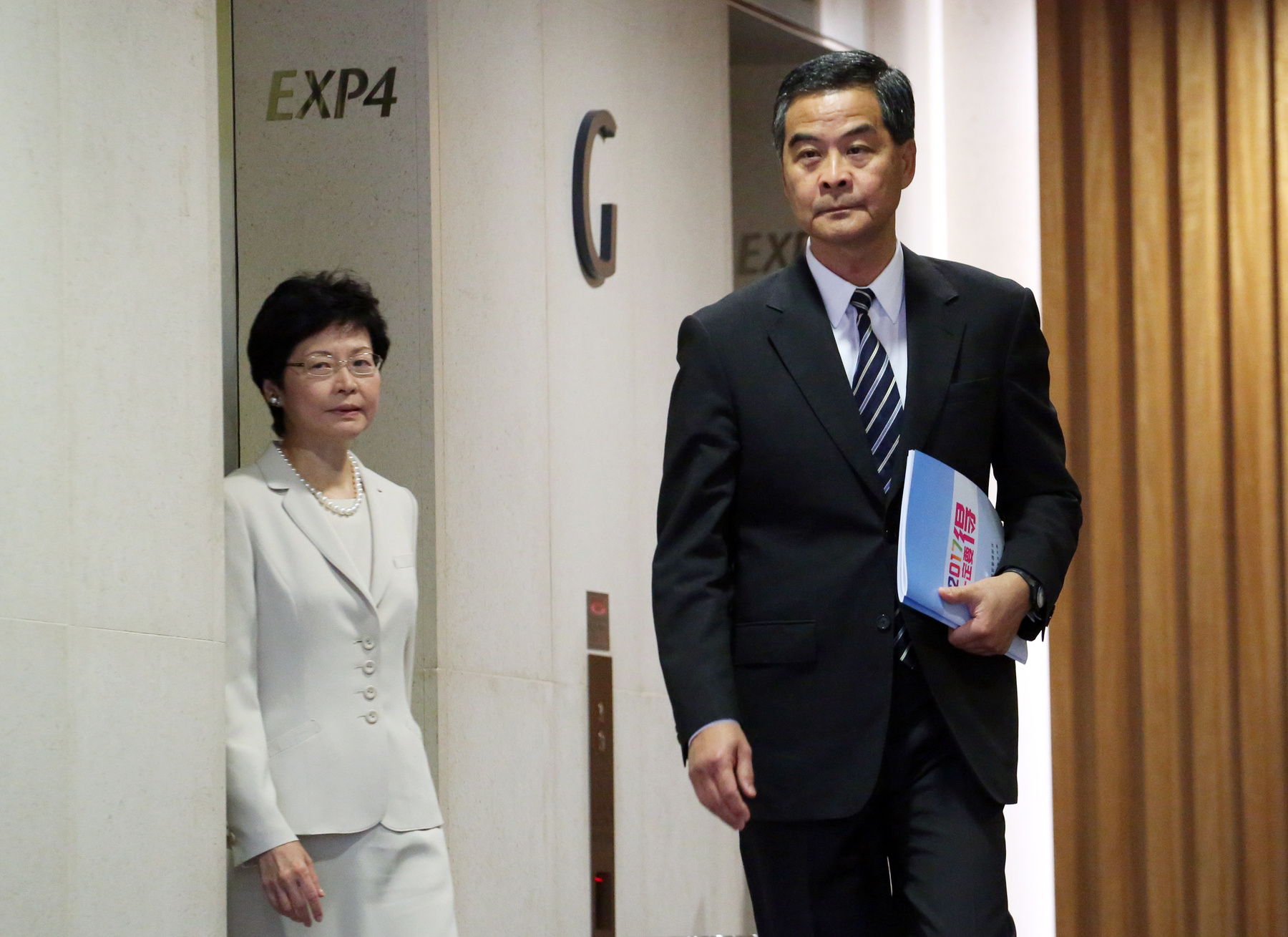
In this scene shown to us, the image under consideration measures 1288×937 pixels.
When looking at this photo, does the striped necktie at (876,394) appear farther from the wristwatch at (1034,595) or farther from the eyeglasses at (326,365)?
the eyeglasses at (326,365)

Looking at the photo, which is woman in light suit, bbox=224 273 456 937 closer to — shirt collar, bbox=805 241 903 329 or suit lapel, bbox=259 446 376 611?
suit lapel, bbox=259 446 376 611

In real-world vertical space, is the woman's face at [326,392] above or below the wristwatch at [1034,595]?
above

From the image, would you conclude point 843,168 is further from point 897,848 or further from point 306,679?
point 306,679

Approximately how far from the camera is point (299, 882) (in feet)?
10.3

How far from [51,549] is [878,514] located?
133 cm

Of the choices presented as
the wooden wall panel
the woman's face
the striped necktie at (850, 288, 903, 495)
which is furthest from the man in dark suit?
the wooden wall panel

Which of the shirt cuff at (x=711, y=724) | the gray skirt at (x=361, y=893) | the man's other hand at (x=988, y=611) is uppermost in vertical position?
the man's other hand at (x=988, y=611)

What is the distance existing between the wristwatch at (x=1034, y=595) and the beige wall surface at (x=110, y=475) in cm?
145

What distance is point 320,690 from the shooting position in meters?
Result: 3.32

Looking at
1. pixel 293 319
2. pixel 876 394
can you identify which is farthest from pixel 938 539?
pixel 293 319

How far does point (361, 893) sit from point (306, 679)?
1.32 ft

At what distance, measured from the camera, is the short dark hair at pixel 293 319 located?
3.53 metres

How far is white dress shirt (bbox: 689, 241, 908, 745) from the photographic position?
258 cm

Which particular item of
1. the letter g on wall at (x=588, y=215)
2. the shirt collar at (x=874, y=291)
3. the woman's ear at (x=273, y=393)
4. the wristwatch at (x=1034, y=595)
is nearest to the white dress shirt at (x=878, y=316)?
the shirt collar at (x=874, y=291)
